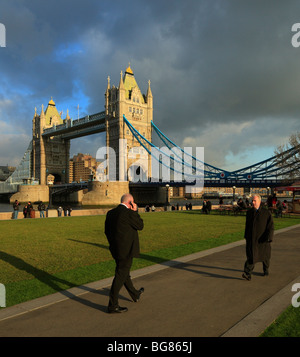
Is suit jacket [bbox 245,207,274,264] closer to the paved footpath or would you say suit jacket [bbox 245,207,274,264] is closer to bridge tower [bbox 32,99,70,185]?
the paved footpath

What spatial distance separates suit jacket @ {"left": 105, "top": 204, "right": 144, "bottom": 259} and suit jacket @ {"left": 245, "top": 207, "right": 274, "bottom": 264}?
2.73 metres

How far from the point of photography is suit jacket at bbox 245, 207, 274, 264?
20.7 feet

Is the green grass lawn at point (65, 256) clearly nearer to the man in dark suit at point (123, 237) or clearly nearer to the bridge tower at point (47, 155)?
the man in dark suit at point (123, 237)

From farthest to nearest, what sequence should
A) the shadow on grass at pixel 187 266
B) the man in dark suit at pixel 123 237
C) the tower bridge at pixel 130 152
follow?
the tower bridge at pixel 130 152 → the shadow on grass at pixel 187 266 → the man in dark suit at pixel 123 237

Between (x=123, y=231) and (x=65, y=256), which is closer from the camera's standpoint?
(x=123, y=231)

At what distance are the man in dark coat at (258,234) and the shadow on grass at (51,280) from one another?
9.93 feet

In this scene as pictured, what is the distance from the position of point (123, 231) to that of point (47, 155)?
110 m

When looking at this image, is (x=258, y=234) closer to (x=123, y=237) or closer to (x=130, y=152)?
(x=123, y=237)

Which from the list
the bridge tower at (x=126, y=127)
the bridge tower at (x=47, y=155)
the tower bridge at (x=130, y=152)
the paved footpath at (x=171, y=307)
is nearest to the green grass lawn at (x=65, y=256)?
the paved footpath at (x=171, y=307)

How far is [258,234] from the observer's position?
6344 mm

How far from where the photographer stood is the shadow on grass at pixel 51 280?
508 cm

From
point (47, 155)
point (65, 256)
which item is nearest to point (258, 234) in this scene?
point (65, 256)

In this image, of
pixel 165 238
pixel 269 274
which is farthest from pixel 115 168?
pixel 269 274
